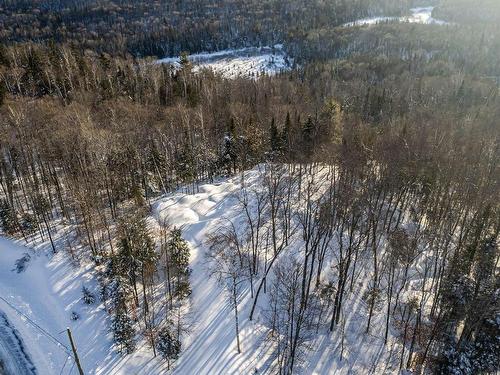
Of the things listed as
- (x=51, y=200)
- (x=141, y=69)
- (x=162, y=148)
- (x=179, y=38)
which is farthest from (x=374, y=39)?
(x=51, y=200)

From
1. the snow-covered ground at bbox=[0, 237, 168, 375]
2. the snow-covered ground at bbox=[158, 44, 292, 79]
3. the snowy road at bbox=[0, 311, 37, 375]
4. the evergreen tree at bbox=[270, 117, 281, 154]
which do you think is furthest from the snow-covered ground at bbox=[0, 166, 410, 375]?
the snow-covered ground at bbox=[158, 44, 292, 79]

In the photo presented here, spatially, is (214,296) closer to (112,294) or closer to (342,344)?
(112,294)

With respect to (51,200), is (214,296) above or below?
below

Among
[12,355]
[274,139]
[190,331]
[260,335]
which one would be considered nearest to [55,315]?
[12,355]

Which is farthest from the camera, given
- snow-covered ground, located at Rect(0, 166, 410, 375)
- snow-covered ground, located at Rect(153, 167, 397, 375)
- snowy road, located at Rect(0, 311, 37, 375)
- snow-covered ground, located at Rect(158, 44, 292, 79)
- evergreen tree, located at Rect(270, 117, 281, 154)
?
snow-covered ground, located at Rect(158, 44, 292, 79)

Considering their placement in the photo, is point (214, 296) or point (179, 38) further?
point (179, 38)

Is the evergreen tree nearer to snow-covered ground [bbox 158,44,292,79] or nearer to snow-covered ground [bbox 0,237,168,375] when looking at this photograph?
snow-covered ground [bbox 0,237,168,375]

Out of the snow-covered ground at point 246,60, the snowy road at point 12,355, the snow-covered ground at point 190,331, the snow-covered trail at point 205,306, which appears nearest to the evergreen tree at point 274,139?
the snow-covered trail at point 205,306

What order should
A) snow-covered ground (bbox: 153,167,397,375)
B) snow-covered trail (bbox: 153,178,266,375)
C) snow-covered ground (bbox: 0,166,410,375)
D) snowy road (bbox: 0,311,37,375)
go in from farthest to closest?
snow-covered ground (bbox: 153,167,397,375), snow-covered trail (bbox: 153,178,266,375), snow-covered ground (bbox: 0,166,410,375), snowy road (bbox: 0,311,37,375)

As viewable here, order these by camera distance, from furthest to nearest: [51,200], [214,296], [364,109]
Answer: [364,109], [51,200], [214,296]
